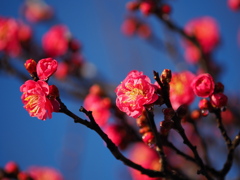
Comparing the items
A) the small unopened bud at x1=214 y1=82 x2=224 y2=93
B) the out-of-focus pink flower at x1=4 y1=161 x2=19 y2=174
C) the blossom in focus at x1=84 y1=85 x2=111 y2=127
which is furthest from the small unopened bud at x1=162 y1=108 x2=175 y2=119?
the out-of-focus pink flower at x1=4 y1=161 x2=19 y2=174

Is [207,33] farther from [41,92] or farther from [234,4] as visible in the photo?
[41,92]

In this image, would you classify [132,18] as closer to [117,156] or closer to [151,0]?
[151,0]

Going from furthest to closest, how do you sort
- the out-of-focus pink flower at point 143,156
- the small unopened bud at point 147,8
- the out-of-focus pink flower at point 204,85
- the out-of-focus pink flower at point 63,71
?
the out-of-focus pink flower at point 63,71 < the out-of-focus pink flower at point 143,156 < the small unopened bud at point 147,8 < the out-of-focus pink flower at point 204,85

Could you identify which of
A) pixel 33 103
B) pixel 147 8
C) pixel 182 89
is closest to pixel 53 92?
pixel 33 103

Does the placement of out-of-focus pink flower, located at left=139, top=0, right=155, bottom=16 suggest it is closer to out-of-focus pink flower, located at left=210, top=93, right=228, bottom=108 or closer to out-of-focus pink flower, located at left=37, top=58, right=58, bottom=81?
out-of-focus pink flower, located at left=210, top=93, right=228, bottom=108

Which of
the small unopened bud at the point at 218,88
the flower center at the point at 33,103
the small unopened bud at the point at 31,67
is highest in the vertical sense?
the small unopened bud at the point at 31,67

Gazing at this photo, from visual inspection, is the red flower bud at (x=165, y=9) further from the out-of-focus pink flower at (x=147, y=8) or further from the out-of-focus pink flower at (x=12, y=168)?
the out-of-focus pink flower at (x=12, y=168)

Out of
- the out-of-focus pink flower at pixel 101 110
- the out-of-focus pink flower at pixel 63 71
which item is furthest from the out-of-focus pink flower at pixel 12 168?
the out-of-focus pink flower at pixel 63 71
